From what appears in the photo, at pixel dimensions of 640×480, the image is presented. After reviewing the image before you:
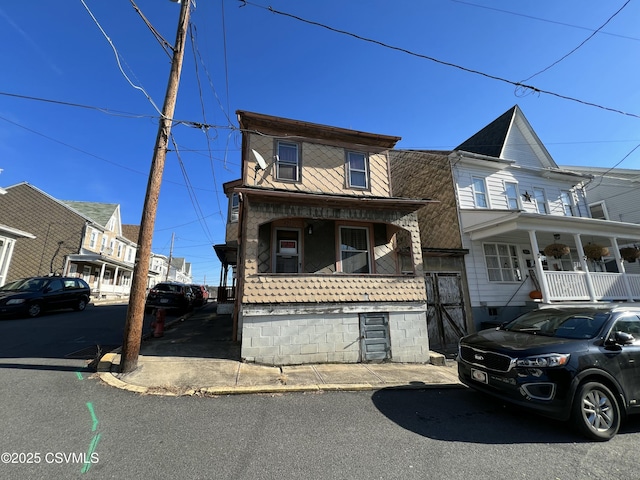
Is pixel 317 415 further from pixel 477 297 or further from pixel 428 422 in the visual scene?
pixel 477 297

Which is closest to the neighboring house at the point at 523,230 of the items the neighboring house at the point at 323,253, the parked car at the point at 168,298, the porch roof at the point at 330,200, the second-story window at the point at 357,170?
the neighboring house at the point at 323,253

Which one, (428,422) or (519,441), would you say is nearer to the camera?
(519,441)

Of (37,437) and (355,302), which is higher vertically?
(355,302)

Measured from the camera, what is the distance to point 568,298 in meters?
10.5

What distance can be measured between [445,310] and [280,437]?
9372 millimetres

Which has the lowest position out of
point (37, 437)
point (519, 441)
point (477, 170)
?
point (519, 441)

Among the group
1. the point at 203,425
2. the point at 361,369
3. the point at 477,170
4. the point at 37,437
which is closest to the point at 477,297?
the point at 477,170

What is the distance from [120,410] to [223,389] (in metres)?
1.55

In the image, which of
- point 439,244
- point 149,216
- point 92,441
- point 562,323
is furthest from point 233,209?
point 562,323

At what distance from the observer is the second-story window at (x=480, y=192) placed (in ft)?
43.2

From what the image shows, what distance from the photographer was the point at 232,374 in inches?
237

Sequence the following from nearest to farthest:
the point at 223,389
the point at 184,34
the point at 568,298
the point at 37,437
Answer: the point at 37,437, the point at 223,389, the point at 184,34, the point at 568,298

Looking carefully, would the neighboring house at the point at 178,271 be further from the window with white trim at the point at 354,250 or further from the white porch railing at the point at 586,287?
the white porch railing at the point at 586,287

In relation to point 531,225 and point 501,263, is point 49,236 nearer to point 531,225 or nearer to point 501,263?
point 501,263
